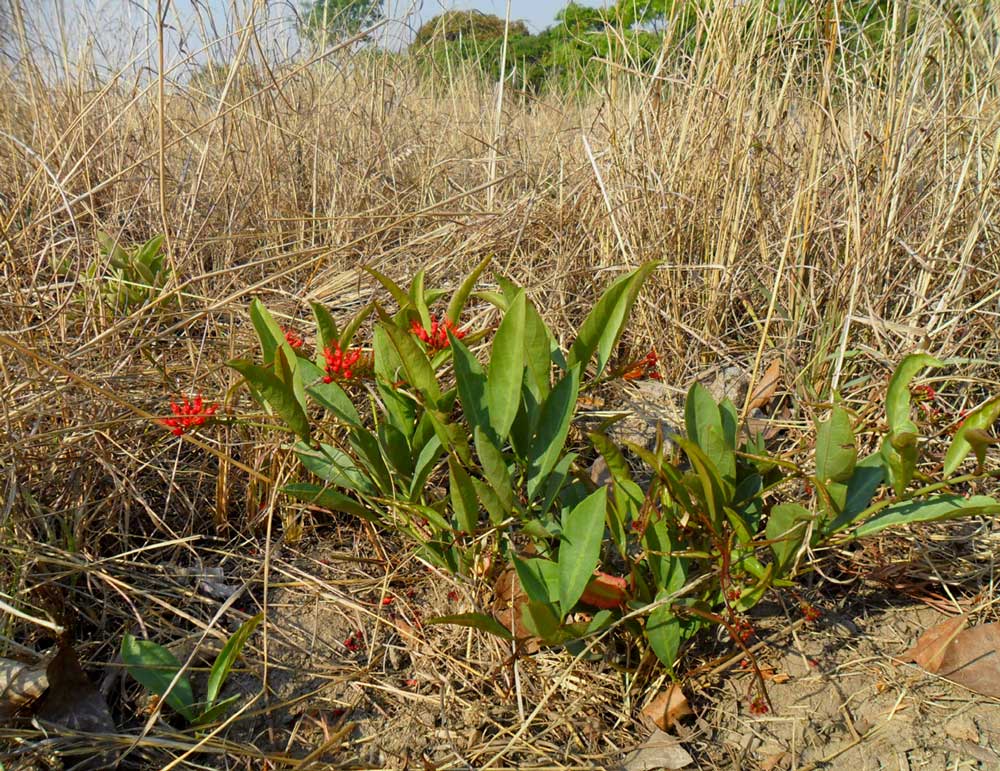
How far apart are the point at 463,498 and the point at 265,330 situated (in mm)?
429

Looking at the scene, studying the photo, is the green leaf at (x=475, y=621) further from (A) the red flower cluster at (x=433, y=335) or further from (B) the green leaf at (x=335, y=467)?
(A) the red flower cluster at (x=433, y=335)

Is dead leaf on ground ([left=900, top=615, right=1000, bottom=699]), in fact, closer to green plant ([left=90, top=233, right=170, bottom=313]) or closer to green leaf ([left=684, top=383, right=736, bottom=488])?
green leaf ([left=684, top=383, right=736, bottom=488])

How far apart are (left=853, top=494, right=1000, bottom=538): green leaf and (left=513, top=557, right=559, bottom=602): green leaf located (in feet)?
1.30

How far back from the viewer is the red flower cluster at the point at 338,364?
1.22 metres

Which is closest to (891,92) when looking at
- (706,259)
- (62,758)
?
(706,259)

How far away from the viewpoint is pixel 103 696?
3.66 ft

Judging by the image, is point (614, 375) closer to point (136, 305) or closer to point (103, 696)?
point (103, 696)

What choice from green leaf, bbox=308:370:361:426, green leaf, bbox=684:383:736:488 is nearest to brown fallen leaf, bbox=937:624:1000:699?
green leaf, bbox=684:383:736:488

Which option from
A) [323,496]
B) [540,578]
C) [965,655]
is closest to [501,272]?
[323,496]

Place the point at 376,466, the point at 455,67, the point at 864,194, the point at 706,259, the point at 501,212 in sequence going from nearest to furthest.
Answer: the point at 376,466, the point at 864,194, the point at 706,259, the point at 501,212, the point at 455,67

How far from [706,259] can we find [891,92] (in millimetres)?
473

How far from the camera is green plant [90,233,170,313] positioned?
1.71m

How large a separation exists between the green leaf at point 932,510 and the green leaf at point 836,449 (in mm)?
77

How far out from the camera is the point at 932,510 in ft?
3.31
